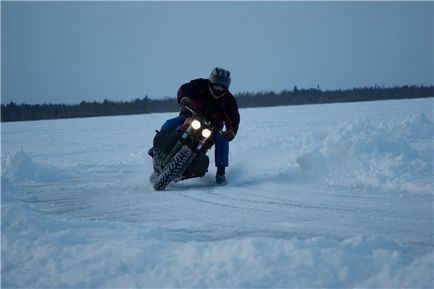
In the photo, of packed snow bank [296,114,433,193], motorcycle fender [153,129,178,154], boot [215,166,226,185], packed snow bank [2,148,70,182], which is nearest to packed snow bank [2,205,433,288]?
packed snow bank [296,114,433,193]

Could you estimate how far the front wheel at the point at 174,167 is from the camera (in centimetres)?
667

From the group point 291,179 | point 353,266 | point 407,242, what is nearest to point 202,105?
point 291,179

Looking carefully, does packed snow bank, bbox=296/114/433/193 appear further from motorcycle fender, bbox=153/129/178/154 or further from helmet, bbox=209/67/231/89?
motorcycle fender, bbox=153/129/178/154

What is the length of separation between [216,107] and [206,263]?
460 centimetres

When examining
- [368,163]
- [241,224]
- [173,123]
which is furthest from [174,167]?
[368,163]

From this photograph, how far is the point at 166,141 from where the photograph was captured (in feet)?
22.6

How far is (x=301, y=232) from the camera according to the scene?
4.27 meters

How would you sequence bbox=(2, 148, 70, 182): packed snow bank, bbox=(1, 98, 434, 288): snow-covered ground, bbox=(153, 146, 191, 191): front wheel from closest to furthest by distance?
bbox=(1, 98, 434, 288): snow-covered ground → bbox=(153, 146, 191, 191): front wheel → bbox=(2, 148, 70, 182): packed snow bank

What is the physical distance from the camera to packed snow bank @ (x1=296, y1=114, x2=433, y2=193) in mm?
6375

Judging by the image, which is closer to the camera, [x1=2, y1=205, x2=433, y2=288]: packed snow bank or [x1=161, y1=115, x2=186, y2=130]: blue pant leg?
[x1=2, y1=205, x2=433, y2=288]: packed snow bank

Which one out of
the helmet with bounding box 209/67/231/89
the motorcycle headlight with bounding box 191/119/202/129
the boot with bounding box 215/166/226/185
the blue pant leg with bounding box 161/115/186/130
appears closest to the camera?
the motorcycle headlight with bounding box 191/119/202/129

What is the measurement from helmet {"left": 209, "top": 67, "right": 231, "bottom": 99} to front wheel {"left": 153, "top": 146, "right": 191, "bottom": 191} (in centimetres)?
Result: 121

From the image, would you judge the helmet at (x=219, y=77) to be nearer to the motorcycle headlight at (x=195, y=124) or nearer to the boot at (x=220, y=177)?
the motorcycle headlight at (x=195, y=124)

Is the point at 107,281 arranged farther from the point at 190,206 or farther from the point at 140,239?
the point at 190,206
